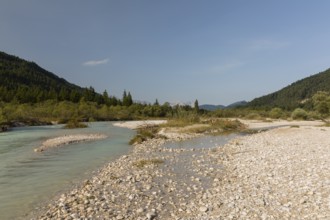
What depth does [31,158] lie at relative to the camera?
2597 centimetres

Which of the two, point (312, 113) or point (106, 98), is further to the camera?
point (106, 98)

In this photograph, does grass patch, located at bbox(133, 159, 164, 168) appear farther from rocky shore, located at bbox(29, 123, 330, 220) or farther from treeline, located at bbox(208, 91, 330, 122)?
treeline, located at bbox(208, 91, 330, 122)

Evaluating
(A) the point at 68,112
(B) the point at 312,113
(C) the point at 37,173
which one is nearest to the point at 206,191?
(C) the point at 37,173

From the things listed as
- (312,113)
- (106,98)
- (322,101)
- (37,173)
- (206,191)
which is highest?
(106,98)

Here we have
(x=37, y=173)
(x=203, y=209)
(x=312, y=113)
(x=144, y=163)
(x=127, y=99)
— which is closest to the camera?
(x=203, y=209)

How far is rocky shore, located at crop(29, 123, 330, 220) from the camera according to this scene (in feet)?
36.2

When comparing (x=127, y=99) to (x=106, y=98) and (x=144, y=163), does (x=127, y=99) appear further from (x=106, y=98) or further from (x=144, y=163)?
(x=144, y=163)

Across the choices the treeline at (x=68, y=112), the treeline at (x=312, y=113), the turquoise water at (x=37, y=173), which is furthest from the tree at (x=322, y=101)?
the turquoise water at (x=37, y=173)

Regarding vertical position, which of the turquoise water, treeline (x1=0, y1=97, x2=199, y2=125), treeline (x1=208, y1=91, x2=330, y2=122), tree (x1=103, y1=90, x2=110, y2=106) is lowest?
the turquoise water

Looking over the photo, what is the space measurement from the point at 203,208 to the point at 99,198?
4796 millimetres

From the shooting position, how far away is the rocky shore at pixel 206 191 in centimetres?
1103

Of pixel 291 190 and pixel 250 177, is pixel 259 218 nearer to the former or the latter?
pixel 291 190

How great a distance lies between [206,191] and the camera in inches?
556

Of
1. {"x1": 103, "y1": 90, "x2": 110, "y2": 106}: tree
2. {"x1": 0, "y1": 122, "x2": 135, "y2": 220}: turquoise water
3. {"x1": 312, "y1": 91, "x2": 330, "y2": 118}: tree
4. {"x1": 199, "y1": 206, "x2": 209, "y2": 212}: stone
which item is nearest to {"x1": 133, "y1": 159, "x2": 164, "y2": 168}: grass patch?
{"x1": 0, "y1": 122, "x2": 135, "y2": 220}: turquoise water
